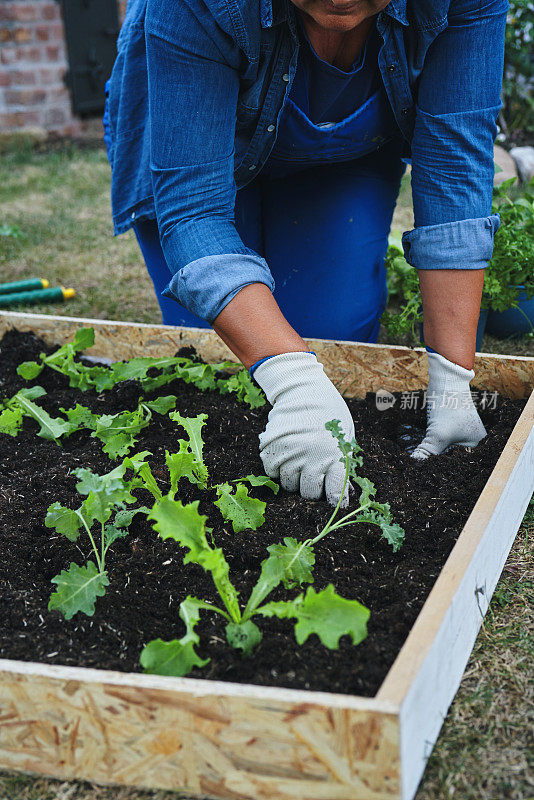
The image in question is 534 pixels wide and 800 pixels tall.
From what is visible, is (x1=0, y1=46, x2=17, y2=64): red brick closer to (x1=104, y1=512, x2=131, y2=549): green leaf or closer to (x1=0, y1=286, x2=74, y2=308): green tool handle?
(x1=0, y1=286, x2=74, y2=308): green tool handle

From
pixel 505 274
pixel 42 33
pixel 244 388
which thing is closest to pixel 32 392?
Result: pixel 244 388

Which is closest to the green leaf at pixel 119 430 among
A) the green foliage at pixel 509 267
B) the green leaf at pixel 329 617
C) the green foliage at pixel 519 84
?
the green leaf at pixel 329 617

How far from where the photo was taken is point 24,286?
12.0ft

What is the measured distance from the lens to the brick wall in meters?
6.53

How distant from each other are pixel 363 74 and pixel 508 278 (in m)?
0.91

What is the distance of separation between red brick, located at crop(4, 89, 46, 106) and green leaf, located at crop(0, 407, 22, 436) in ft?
17.9

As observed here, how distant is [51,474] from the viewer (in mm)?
1987

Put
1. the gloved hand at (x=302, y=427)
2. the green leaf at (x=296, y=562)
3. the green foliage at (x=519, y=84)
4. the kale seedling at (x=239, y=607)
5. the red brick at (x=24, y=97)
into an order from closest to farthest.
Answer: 1. the kale seedling at (x=239, y=607)
2. the green leaf at (x=296, y=562)
3. the gloved hand at (x=302, y=427)
4. the green foliage at (x=519, y=84)
5. the red brick at (x=24, y=97)

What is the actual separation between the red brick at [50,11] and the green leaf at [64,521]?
6.28 m

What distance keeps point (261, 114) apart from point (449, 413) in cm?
94

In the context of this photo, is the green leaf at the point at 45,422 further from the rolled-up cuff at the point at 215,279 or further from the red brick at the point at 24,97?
the red brick at the point at 24,97

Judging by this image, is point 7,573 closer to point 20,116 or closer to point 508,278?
point 508,278

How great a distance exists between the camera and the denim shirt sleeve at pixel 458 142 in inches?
79.8

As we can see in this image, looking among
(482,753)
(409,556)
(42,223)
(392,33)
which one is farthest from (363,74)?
(42,223)
